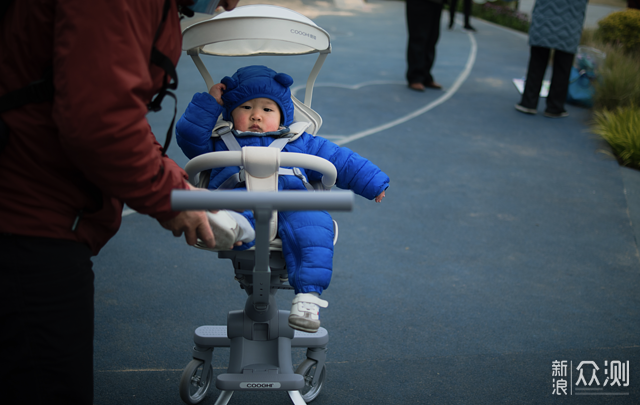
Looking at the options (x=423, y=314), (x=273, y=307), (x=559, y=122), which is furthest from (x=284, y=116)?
(x=559, y=122)

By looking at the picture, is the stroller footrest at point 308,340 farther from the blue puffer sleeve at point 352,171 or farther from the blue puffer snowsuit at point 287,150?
the blue puffer sleeve at point 352,171

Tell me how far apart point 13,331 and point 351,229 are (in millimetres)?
3261

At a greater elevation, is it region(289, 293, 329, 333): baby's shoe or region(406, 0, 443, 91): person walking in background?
region(289, 293, 329, 333): baby's shoe

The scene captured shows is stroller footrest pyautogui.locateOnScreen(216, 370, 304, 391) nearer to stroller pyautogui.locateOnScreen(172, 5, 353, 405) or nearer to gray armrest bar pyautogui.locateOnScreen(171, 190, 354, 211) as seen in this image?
stroller pyautogui.locateOnScreen(172, 5, 353, 405)

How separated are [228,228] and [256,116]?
2.56ft

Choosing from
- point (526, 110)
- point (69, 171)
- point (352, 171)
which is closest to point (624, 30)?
point (526, 110)

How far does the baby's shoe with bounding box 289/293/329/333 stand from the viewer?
1977 millimetres

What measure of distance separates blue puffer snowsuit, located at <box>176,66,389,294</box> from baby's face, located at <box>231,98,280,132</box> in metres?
0.04

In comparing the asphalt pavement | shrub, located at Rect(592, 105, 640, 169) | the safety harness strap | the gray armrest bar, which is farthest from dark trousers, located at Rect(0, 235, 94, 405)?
shrub, located at Rect(592, 105, 640, 169)

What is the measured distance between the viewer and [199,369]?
9.11 ft

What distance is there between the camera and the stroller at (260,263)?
78.9 inches

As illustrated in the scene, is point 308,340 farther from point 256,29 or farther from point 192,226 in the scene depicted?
point 256,29

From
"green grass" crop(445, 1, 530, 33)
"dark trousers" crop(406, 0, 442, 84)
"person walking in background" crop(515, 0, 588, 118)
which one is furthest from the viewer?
"green grass" crop(445, 1, 530, 33)

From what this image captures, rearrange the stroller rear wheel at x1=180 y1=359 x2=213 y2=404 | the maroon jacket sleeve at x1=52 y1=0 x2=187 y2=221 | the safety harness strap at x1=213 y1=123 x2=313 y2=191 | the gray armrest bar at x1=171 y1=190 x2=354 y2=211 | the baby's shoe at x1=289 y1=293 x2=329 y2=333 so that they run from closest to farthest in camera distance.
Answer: the maroon jacket sleeve at x1=52 y1=0 x2=187 y2=221 → the gray armrest bar at x1=171 y1=190 x2=354 y2=211 → the baby's shoe at x1=289 y1=293 x2=329 y2=333 → the safety harness strap at x1=213 y1=123 x2=313 y2=191 → the stroller rear wheel at x1=180 y1=359 x2=213 y2=404
